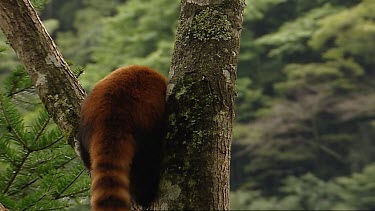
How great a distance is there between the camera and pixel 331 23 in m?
20.9

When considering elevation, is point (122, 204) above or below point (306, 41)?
below

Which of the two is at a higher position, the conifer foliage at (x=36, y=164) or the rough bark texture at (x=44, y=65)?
the rough bark texture at (x=44, y=65)

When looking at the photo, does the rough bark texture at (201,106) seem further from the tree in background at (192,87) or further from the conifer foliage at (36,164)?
the conifer foliage at (36,164)

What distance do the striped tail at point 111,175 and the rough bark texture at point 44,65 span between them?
0.48m

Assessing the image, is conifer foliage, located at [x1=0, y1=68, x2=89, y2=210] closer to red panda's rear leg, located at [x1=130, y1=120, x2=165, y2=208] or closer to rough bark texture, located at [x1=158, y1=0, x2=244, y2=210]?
red panda's rear leg, located at [x1=130, y1=120, x2=165, y2=208]

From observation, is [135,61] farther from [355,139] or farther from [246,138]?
[355,139]

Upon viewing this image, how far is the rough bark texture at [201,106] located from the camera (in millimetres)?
2107

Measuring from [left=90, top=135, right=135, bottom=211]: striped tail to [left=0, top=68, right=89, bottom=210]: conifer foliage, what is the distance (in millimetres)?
750

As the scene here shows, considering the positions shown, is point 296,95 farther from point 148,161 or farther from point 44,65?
point 148,161

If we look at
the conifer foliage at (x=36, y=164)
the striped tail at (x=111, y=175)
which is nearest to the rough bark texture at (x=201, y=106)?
the striped tail at (x=111, y=175)

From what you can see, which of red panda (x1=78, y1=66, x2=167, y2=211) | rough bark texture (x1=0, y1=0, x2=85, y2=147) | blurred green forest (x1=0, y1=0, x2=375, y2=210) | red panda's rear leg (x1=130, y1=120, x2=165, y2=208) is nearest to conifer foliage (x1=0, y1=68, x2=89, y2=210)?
rough bark texture (x1=0, y1=0, x2=85, y2=147)

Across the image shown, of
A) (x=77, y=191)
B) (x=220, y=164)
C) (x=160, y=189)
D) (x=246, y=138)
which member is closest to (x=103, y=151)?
(x=160, y=189)

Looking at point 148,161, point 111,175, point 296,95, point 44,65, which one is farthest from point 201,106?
point 296,95

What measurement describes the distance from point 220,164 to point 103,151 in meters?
0.36
